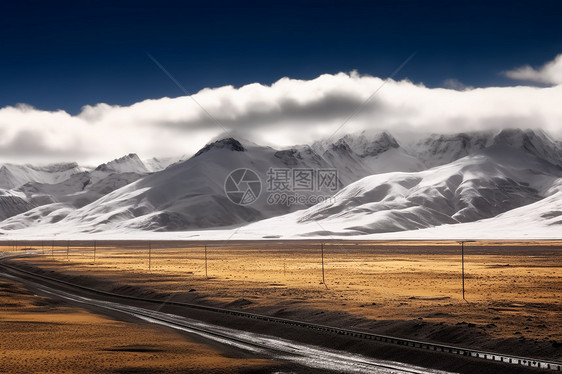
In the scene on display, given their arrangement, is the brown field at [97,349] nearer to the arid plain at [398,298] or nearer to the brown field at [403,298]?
the arid plain at [398,298]

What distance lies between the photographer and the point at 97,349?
26594 millimetres

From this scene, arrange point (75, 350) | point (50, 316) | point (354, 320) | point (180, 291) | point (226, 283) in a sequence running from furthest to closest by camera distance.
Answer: point (226, 283), point (180, 291), point (50, 316), point (354, 320), point (75, 350)

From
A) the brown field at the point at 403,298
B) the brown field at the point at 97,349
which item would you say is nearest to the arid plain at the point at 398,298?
the brown field at the point at 403,298

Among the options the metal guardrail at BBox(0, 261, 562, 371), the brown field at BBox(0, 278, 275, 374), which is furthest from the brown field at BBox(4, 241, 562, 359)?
the brown field at BBox(0, 278, 275, 374)

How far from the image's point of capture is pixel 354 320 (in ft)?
112

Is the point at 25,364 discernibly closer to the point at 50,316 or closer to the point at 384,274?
the point at 50,316

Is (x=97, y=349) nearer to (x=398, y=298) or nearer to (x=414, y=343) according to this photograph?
(x=414, y=343)

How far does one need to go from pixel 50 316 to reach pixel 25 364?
1491 cm

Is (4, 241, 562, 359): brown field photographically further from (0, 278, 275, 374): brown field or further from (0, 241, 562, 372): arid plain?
(0, 278, 275, 374): brown field

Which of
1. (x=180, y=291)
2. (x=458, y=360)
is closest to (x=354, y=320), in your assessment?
(x=458, y=360)

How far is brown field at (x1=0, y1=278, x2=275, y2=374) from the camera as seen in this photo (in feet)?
76.1

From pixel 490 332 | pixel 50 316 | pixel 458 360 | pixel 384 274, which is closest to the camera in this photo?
pixel 458 360

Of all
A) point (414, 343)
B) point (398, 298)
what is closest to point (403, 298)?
point (398, 298)

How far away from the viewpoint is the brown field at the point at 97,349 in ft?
76.1
